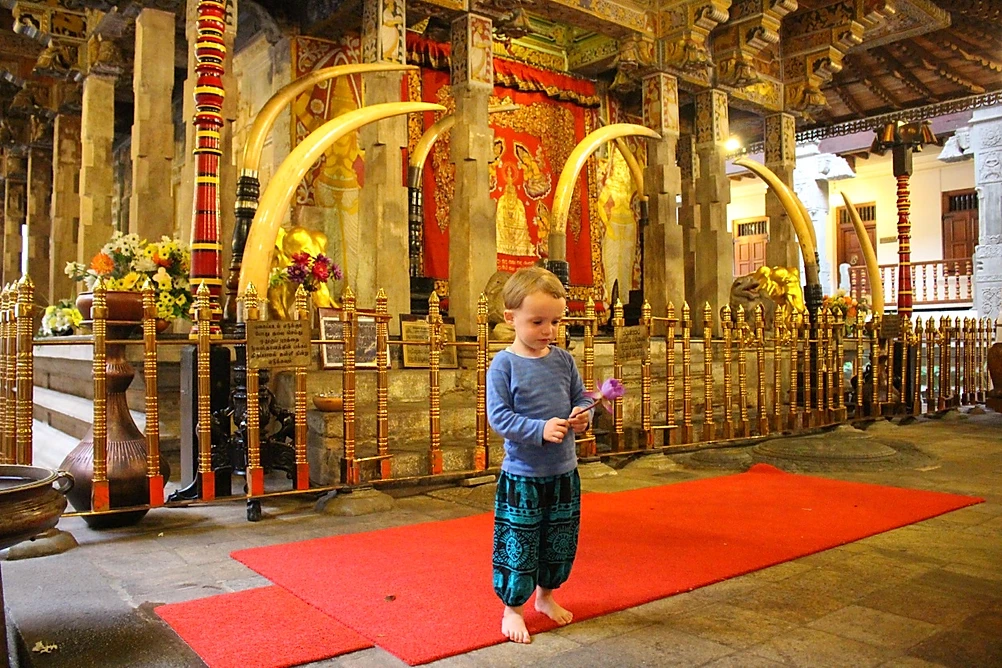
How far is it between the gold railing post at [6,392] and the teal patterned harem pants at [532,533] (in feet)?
8.73

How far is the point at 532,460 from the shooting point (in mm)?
2465

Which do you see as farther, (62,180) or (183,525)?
(62,180)

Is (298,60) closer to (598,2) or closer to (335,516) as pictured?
(598,2)

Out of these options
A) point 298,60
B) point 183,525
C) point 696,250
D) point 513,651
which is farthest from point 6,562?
point 696,250

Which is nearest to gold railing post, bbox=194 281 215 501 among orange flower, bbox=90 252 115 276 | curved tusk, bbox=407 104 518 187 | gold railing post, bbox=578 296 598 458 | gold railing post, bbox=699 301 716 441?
orange flower, bbox=90 252 115 276

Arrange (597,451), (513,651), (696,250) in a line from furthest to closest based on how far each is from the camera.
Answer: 1. (696,250)
2. (597,451)
3. (513,651)

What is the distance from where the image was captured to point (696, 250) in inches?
445

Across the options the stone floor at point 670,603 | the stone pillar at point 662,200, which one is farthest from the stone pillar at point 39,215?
the stone floor at point 670,603

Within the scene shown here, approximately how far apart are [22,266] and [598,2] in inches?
468

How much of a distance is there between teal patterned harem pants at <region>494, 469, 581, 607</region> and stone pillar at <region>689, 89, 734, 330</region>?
29.3 feet

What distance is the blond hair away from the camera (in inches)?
93.7

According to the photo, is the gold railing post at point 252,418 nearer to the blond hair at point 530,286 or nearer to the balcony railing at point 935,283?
the blond hair at point 530,286

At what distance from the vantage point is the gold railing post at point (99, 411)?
3779mm

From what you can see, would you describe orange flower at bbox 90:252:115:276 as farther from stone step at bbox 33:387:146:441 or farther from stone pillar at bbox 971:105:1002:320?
stone pillar at bbox 971:105:1002:320
